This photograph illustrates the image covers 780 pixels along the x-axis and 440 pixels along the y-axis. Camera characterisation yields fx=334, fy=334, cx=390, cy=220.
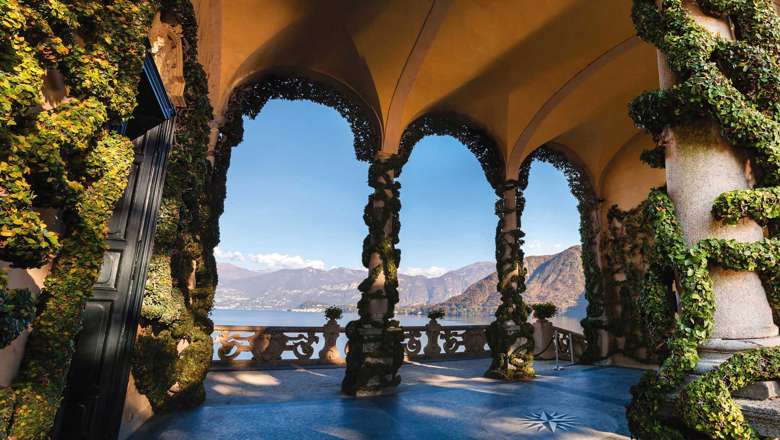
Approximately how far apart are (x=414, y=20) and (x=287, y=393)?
24.6ft

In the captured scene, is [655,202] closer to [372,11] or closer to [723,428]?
[723,428]

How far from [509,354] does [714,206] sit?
6.17 metres

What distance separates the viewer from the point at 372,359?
6375 mm

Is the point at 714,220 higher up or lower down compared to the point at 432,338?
higher up

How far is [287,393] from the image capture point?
19.7 ft

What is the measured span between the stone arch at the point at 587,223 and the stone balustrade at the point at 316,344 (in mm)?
595

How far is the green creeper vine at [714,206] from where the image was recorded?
2264 millimetres

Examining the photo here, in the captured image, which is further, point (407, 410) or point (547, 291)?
point (547, 291)

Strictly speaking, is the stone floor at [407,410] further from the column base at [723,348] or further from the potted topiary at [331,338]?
the column base at [723,348]

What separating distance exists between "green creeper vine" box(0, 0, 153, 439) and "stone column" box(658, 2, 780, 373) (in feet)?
14.1

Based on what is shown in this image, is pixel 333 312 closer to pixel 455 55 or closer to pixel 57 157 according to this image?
pixel 455 55

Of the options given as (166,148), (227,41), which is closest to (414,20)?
(227,41)

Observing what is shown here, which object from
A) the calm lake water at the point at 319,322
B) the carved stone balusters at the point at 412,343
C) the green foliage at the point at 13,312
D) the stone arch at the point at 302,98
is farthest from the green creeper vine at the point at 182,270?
the carved stone balusters at the point at 412,343

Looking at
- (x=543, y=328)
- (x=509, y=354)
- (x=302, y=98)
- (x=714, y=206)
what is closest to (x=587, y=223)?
(x=543, y=328)
